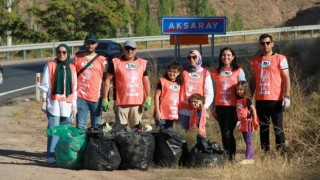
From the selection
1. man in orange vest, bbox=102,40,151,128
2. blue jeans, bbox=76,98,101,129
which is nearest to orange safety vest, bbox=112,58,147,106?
man in orange vest, bbox=102,40,151,128

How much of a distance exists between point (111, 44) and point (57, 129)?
18.4 metres

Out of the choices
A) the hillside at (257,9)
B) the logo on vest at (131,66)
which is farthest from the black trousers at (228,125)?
the hillside at (257,9)

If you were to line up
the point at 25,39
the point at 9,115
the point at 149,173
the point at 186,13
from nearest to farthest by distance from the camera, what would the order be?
1. the point at 149,173
2. the point at 9,115
3. the point at 25,39
4. the point at 186,13

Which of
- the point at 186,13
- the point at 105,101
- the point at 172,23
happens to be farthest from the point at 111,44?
the point at 186,13

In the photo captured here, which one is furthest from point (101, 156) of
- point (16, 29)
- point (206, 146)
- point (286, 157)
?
point (16, 29)

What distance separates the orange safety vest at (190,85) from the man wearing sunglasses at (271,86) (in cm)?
75

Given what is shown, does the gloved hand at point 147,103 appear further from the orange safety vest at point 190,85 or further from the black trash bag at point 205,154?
the black trash bag at point 205,154

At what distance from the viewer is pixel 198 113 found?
38.2 ft

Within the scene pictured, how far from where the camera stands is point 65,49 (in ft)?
38.2

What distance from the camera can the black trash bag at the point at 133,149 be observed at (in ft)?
36.2

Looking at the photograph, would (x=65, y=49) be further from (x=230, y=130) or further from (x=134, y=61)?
(x=230, y=130)

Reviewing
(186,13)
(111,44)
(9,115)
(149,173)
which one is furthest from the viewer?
(186,13)

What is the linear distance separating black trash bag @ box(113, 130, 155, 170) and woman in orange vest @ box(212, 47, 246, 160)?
1184mm

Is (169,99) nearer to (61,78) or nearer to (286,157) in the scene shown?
(61,78)
